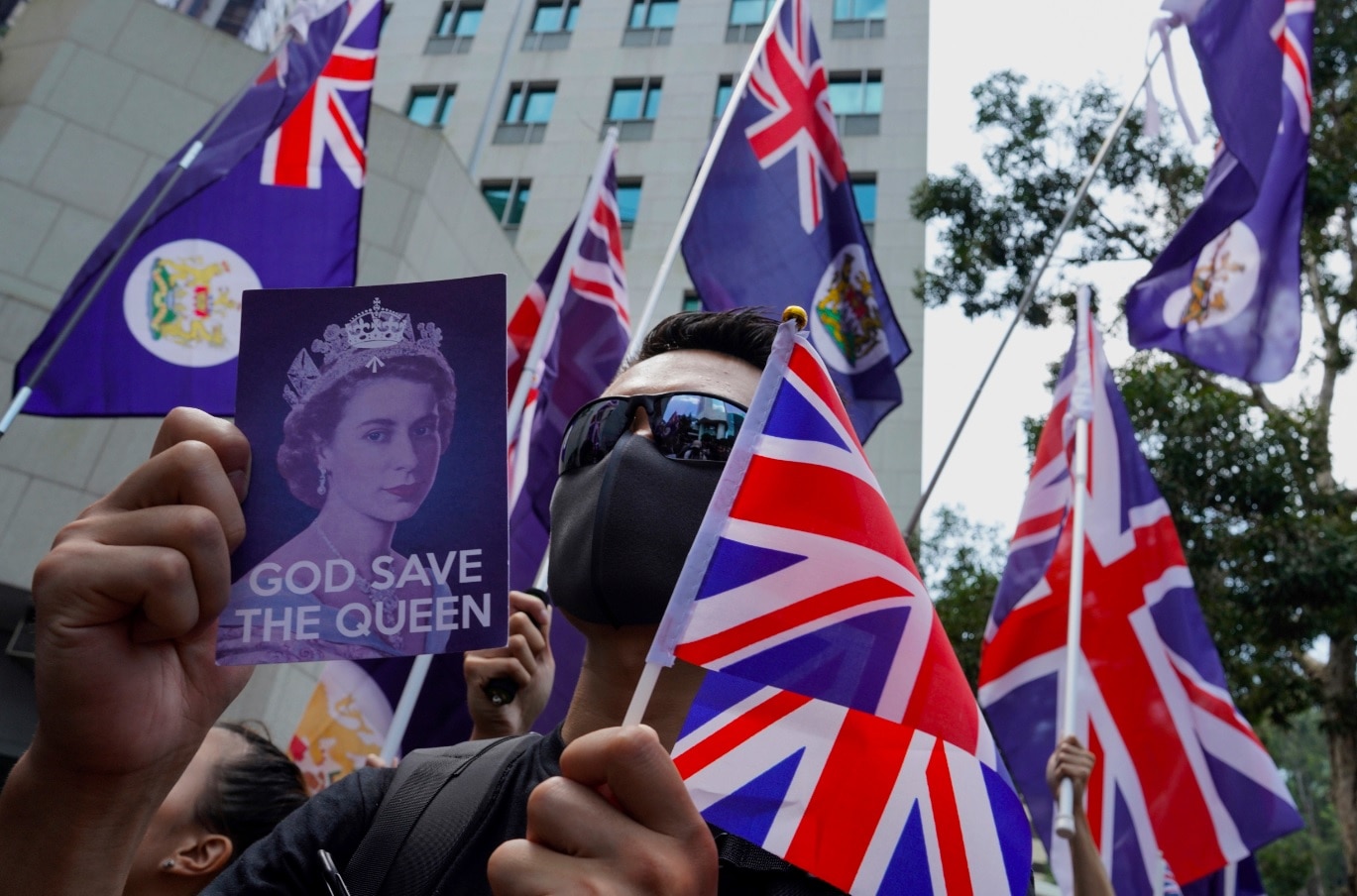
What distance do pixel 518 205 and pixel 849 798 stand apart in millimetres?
18692

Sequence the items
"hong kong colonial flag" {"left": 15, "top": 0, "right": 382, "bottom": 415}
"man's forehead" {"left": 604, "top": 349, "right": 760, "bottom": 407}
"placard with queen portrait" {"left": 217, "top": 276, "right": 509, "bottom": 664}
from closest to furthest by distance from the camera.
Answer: "placard with queen portrait" {"left": 217, "top": 276, "right": 509, "bottom": 664}, "man's forehead" {"left": 604, "top": 349, "right": 760, "bottom": 407}, "hong kong colonial flag" {"left": 15, "top": 0, "right": 382, "bottom": 415}

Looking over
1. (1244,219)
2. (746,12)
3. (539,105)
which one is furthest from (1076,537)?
(746,12)

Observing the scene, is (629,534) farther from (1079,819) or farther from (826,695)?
(1079,819)

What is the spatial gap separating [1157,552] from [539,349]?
303cm

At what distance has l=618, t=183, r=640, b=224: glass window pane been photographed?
18.8 metres

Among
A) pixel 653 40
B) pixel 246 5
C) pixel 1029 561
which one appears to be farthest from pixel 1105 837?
pixel 653 40

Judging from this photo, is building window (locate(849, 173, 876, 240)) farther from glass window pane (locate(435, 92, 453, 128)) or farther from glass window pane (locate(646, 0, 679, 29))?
glass window pane (locate(435, 92, 453, 128))

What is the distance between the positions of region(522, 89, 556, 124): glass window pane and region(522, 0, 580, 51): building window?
3.76 ft

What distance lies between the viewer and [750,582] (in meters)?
1.47

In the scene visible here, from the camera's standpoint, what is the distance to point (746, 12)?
2075cm

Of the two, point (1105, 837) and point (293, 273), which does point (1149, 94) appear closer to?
point (1105, 837)

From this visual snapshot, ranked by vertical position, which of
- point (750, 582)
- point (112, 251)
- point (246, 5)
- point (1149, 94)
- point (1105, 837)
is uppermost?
point (246, 5)

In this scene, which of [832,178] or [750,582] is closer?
[750,582]

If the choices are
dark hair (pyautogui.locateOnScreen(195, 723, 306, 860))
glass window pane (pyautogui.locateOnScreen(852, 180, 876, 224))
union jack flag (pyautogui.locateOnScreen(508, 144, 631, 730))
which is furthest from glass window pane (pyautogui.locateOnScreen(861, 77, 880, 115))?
dark hair (pyautogui.locateOnScreen(195, 723, 306, 860))
